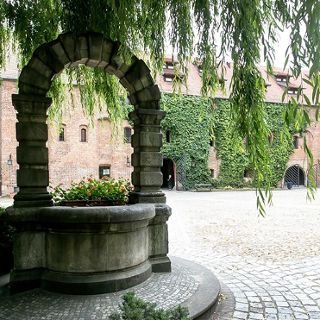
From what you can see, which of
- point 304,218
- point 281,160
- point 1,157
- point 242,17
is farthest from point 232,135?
point 281,160

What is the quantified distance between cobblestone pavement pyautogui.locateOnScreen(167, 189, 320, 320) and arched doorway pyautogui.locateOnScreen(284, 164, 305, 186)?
70.3 feet

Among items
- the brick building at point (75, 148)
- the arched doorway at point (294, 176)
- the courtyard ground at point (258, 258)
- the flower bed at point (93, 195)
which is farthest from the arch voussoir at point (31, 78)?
the arched doorway at point (294, 176)

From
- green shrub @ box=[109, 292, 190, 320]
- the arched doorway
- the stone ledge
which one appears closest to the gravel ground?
the stone ledge

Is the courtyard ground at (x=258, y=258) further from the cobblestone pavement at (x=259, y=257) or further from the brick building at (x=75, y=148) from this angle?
the brick building at (x=75, y=148)

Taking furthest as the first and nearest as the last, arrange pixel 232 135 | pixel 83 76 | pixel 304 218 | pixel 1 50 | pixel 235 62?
pixel 304 218
pixel 83 76
pixel 1 50
pixel 232 135
pixel 235 62

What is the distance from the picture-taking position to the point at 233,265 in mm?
6223

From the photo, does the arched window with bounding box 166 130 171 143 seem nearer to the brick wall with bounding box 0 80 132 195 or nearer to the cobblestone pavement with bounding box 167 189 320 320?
the brick wall with bounding box 0 80 132 195

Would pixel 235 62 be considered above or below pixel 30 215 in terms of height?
above

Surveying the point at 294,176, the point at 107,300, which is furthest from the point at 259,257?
the point at 294,176

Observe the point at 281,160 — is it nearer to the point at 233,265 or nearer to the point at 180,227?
the point at 180,227

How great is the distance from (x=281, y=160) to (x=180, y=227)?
24.1 m

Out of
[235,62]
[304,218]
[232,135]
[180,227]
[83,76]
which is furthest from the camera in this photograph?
[304,218]

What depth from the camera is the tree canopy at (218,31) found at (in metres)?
2.60

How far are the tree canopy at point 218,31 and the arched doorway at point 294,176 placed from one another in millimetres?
31192
